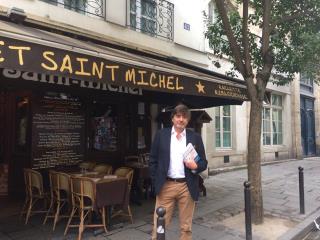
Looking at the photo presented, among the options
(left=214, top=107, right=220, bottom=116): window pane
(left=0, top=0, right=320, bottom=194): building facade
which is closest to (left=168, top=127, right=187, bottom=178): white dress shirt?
(left=0, top=0, right=320, bottom=194): building facade

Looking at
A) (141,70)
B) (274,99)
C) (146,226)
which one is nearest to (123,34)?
(141,70)

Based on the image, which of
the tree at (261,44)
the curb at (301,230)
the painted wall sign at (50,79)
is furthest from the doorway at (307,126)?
the painted wall sign at (50,79)

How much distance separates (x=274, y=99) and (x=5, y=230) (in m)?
14.2

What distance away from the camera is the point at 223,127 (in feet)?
43.1

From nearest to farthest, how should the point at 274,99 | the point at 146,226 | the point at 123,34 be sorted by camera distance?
the point at 146,226 < the point at 123,34 < the point at 274,99

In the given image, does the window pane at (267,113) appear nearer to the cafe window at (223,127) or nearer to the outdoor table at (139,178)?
the cafe window at (223,127)

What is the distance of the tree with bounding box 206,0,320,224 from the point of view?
611 centimetres

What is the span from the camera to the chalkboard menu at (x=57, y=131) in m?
7.14

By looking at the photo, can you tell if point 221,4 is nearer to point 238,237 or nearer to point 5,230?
point 238,237

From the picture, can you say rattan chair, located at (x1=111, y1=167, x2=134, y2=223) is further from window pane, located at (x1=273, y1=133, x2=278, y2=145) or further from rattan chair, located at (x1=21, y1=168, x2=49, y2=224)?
window pane, located at (x1=273, y1=133, x2=278, y2=145)

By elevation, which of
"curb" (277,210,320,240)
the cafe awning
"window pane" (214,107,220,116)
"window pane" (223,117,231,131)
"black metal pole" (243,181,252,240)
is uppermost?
"window pane" (214,107,220,116)

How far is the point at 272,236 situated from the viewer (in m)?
5.45

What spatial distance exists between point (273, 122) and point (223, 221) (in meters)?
11.7

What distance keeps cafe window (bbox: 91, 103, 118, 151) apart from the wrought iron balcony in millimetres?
2236
